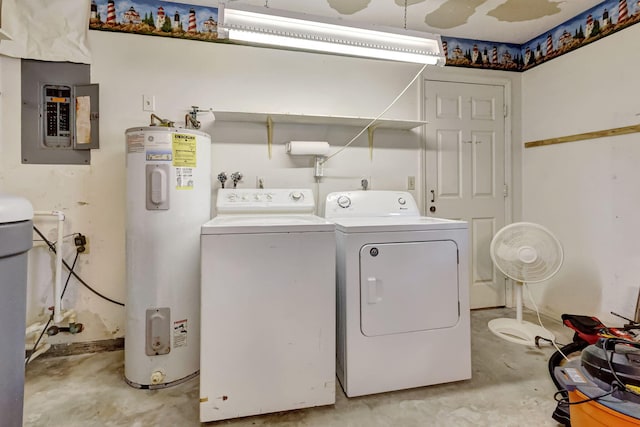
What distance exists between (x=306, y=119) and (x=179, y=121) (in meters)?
0.92

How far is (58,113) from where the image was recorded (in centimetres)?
204

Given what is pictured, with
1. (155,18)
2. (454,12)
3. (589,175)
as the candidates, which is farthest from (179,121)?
(589,175)

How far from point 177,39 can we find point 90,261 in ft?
5.56

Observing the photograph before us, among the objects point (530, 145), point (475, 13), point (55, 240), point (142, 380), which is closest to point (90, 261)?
point (55, 240)

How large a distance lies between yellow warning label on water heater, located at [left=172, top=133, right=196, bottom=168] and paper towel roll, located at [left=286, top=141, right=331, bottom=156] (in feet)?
2.37

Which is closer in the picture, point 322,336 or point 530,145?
point 322,336

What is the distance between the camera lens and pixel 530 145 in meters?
2.82

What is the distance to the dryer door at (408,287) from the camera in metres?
1.60

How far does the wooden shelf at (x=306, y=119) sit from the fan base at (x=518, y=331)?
5.64 feet

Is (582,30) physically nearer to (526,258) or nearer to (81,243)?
(526,258)

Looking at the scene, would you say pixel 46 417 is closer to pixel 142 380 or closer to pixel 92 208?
pixel 142 380

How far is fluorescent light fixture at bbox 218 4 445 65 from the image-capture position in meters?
1.48

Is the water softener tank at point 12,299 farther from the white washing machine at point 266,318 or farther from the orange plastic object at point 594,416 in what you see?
the orange plastic object at point 594,416

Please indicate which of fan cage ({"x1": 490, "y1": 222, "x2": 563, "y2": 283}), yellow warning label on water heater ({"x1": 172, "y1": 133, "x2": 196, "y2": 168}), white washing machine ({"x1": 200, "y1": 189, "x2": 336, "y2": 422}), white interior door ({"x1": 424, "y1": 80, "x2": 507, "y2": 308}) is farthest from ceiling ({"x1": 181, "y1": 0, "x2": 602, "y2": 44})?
white washing machine ({"x1": 200, "y1": 189, "x2": 336, "y2": 422})
